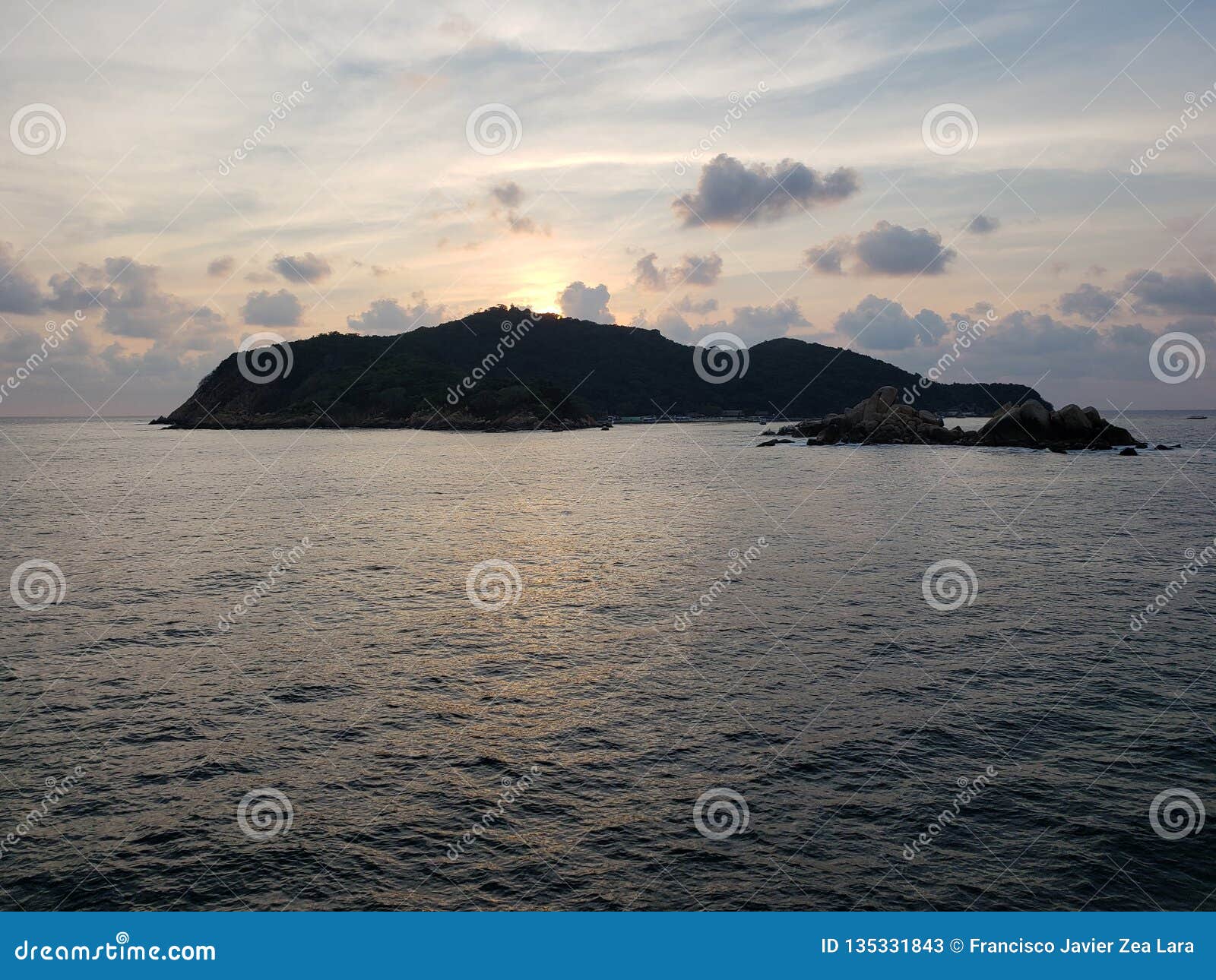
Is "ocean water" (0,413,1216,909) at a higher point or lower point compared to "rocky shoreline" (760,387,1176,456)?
lower

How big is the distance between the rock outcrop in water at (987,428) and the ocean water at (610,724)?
95.6m

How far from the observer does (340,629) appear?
30516 mm

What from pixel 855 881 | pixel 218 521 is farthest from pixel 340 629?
pixel 218 521

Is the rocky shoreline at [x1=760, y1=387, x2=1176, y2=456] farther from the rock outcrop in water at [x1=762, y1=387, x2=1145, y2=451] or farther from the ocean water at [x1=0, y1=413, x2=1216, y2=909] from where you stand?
the ocean water at [x1=0, y1=413, x2=1216, y2=909]

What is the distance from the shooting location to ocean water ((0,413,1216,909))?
14.3 metres

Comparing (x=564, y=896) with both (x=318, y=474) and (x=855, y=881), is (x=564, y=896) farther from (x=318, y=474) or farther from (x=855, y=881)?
(x=318, y=474)

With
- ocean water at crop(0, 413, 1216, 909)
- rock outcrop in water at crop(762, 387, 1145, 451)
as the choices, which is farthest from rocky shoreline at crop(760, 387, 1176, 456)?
ocean water at crop(0, 413, 1216, 909)

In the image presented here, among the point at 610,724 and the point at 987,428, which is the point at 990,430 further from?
the point at 610,724

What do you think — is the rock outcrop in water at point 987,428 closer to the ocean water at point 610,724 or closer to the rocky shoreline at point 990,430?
the rocky shoreline at point 990,430

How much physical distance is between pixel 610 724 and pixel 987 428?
14786 cm

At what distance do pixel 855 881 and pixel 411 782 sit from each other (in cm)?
1036

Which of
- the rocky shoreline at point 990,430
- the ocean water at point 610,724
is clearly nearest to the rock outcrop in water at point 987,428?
the rocky shoreline at point 990,430

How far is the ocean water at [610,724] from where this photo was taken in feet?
47.0

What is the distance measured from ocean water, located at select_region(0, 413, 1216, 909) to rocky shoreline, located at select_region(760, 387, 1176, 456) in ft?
313
